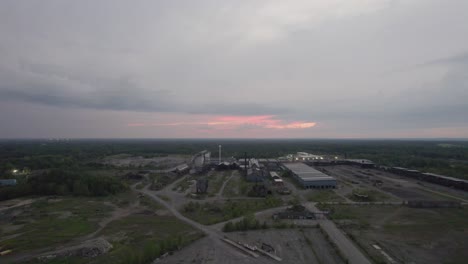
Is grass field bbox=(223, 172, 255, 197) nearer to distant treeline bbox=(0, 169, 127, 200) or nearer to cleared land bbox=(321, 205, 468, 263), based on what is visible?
cleared land bbox=(321, 205, 468, 263)

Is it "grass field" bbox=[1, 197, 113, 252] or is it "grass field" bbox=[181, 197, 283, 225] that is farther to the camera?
"grass field" bbox=[181, 197, 283, 225]

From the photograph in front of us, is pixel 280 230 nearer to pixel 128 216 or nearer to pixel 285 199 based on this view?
pixel 285 199

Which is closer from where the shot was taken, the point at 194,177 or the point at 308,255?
the point at 308,255

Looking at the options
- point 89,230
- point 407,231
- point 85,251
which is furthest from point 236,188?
point 85,251

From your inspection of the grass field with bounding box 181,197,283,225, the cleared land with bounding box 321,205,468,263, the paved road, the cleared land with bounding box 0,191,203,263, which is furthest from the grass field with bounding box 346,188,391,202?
the cleared land with bounding box 0,191,203,263

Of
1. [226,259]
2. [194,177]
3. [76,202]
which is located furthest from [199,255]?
[194,177]
